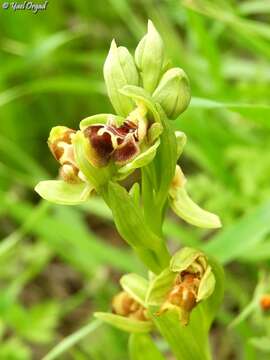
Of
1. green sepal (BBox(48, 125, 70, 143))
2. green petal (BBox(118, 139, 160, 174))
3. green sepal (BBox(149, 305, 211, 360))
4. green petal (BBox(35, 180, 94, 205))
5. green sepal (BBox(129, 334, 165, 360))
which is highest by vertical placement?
green sepal (BBox(48, 125, 70, 143))

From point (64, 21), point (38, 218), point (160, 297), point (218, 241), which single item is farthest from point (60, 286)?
point (160, 297)

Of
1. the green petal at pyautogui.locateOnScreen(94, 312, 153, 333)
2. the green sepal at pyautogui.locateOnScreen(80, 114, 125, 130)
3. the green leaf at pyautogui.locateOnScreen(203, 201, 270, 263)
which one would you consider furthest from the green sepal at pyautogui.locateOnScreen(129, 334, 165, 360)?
the green sepal at pyautogui.locateOnScreen(80, 114, 125, 130)

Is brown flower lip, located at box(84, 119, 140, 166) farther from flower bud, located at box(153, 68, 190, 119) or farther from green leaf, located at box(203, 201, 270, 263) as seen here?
green leaf, located at box(203, 201, 270, 263)

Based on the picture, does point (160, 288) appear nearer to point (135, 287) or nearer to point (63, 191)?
point (135, 287)

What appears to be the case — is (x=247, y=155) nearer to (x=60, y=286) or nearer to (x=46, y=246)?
(x=46, y=246)

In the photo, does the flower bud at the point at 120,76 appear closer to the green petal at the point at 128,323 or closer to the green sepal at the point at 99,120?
the green sepal at the point at 99,120

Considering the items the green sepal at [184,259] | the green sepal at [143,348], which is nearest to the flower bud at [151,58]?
the green sepal at [184,259]

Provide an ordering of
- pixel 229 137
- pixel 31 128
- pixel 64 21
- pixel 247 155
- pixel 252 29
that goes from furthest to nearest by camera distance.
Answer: pixel 64 21 < pixel 31 128 < pixel 229 137 < pixel 247 155 < pixel 252 29
